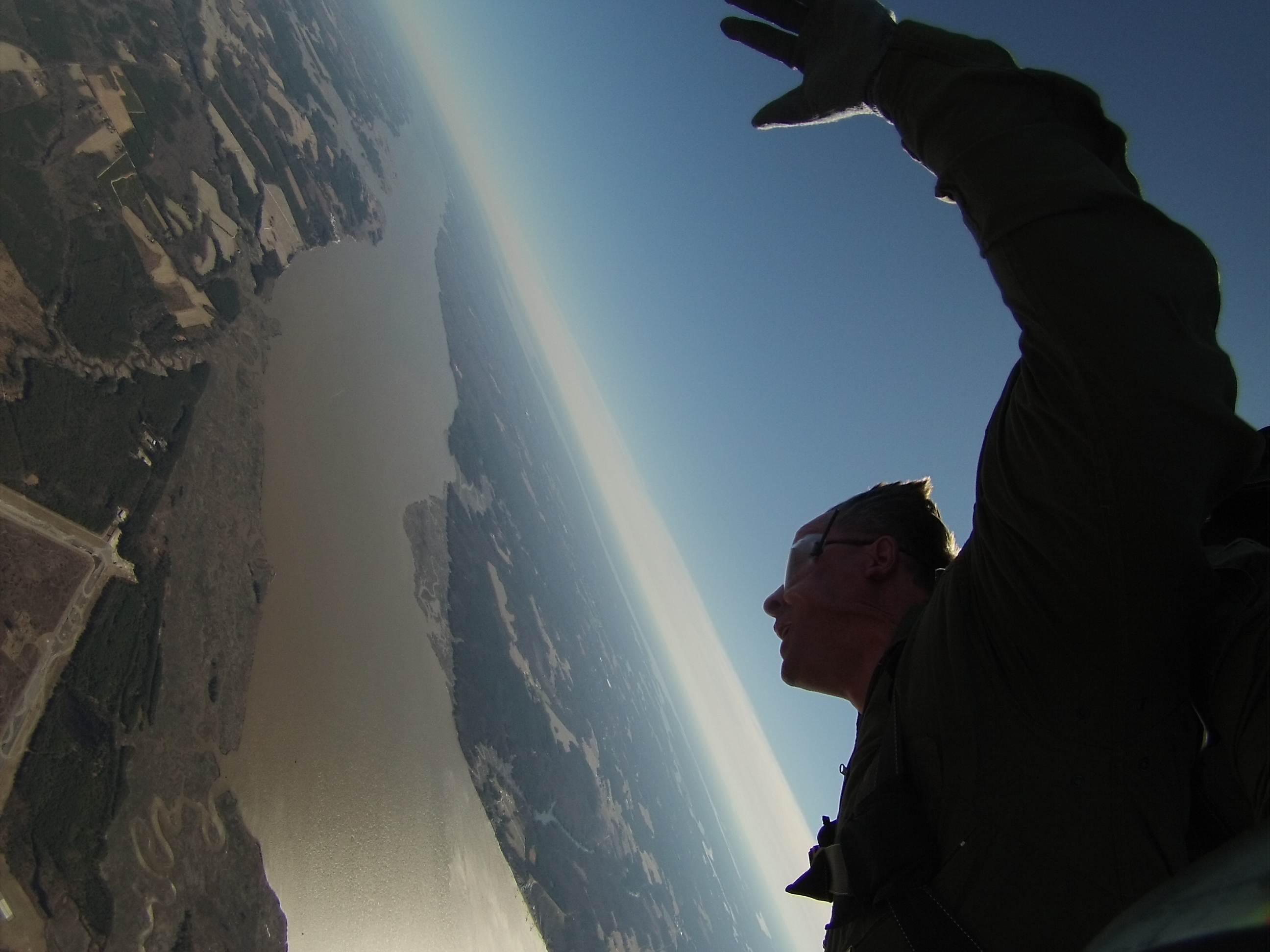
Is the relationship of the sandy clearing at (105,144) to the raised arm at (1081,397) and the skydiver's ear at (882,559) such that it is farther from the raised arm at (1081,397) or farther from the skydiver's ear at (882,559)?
the raised arm at (1081,397)

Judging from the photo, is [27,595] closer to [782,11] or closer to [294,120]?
[782,11]

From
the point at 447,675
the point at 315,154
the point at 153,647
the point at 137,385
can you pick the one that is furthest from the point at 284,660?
the point at 315,154

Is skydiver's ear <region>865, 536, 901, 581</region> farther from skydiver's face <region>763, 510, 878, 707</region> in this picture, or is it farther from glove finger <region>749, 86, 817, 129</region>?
glove finger <region>749, 86, 817, 129</region>

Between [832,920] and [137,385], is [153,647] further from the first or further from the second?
[832,920]

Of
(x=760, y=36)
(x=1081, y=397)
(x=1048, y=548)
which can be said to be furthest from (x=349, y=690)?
(x=1081, y=397)

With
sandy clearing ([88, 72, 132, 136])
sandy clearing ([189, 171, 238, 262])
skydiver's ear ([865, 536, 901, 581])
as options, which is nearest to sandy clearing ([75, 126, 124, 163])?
sandy clearing ([88, 72, 132, 136])

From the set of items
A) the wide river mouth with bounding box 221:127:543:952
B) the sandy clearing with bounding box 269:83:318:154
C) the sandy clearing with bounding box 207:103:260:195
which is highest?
the sandy clearing with bounding box 269:83:318:154

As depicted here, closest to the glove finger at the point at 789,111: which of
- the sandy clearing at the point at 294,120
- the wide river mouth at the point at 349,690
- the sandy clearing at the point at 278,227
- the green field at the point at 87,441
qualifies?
the green field at the point at 87,441

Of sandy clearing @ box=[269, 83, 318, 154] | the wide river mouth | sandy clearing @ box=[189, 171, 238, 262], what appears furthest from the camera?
sandy clearing @ box=[269, 83, 318, 154]
